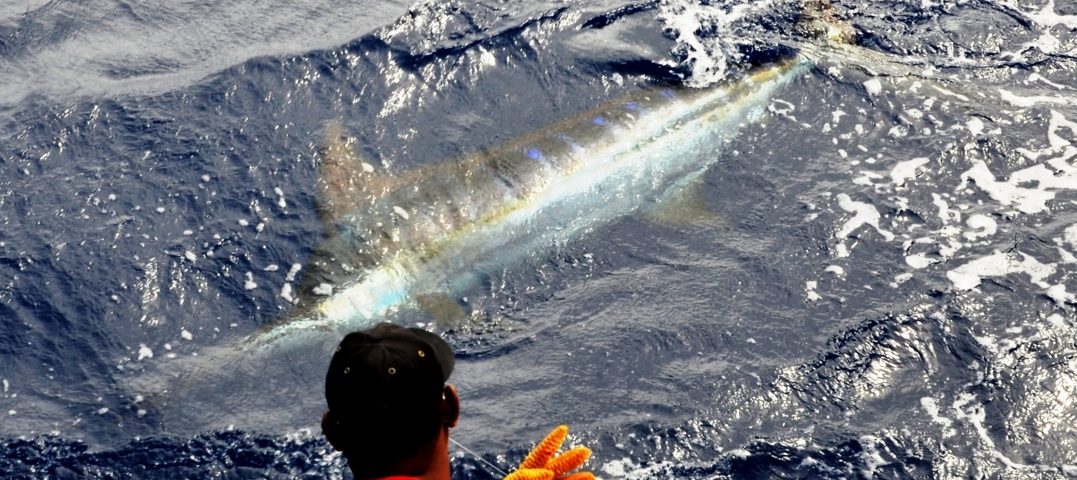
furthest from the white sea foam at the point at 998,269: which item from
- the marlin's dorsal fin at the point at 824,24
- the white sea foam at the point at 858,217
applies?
the marlin's dorsal fin at the point at 824,24

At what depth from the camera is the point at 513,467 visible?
6633mm

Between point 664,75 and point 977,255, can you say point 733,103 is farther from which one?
point 977,255

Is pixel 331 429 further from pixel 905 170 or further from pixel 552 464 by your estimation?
pixel 905 170

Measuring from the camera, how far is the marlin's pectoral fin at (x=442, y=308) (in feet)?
26.5

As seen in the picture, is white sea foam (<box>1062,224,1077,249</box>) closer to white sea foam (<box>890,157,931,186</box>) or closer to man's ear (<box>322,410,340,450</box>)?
white sea foam (<box>890,157,931,186</box>)

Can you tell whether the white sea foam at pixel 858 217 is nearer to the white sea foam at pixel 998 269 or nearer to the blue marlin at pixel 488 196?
the white sea foam at pixel 998 269

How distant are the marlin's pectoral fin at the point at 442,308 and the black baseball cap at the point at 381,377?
4.72 meters

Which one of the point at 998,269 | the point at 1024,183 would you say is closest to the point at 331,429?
the point at 998,269

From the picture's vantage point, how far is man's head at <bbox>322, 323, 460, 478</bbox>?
321 centimetres

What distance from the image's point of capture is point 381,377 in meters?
3.19

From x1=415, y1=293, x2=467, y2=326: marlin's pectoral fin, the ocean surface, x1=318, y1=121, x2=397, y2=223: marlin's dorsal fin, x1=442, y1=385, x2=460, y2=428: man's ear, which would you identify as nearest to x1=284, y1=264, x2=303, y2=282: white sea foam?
the ocean surface

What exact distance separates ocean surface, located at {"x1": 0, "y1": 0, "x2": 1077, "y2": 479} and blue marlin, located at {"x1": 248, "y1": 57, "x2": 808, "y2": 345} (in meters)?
0.14

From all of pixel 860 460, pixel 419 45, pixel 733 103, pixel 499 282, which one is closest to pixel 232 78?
pixel 419 45

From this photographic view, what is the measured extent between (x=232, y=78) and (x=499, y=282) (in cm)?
424
